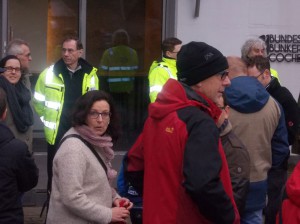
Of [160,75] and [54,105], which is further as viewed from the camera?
[160,75]

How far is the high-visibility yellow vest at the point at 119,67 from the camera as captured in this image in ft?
38.7

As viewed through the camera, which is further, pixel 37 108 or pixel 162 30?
pixel 162 30

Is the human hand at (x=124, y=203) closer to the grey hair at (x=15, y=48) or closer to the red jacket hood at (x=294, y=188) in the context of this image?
the red jacket hood at (x=294, y=188)

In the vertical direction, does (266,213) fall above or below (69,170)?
below

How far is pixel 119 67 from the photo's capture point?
11.8m

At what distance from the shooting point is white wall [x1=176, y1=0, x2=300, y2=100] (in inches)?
434

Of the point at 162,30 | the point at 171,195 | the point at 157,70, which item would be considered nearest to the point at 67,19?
the point at 162,30

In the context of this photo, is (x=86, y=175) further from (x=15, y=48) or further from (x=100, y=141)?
(x=15, y=48)

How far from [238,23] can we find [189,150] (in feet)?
24.4

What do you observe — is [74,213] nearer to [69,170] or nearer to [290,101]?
[69,170]

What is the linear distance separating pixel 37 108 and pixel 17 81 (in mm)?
936

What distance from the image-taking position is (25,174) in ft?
17.1

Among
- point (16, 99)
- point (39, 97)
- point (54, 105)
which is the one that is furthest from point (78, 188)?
point (39, 97)

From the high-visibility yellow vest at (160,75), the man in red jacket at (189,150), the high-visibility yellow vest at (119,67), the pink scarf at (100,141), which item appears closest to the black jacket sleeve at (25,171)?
the pink scarf at (100,141)
